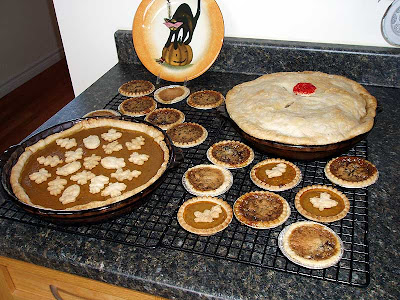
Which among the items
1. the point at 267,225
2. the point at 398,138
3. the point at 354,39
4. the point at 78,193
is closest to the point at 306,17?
the point at 354,39

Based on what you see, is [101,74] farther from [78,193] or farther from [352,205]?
[352,205]

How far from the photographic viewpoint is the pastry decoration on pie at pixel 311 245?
51.4 inches

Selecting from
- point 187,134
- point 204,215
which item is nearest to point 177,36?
point 187,134

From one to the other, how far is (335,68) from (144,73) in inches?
46.7

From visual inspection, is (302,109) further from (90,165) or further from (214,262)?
(90,165)

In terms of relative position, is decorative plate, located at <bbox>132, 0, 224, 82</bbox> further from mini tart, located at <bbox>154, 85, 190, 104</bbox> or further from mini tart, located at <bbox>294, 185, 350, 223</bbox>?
mini tart, located at <bbox>294, 185, 350, 223</bbox>

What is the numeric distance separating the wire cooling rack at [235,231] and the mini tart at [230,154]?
4 cm

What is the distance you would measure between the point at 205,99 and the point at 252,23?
567 mm

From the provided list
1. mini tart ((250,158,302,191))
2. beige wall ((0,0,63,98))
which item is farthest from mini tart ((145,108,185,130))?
beige wall ((0,0,63,98))

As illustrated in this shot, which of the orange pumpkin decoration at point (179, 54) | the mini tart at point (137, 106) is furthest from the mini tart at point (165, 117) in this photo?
the orange pumpkin decoration at point (179, 54)

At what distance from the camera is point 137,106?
2248mm

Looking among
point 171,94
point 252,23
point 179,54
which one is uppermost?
point 252,23

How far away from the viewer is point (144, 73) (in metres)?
2.64

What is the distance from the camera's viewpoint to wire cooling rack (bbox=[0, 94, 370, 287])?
4.36ft
